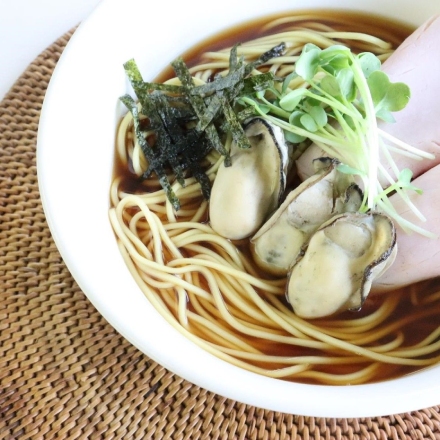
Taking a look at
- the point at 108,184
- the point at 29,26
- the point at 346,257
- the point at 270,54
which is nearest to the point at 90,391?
the point at 108,184

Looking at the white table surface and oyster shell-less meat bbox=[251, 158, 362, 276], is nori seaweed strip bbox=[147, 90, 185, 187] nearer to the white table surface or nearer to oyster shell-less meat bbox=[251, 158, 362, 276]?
oyster shell-less meat bbox=[251, 158, 362, 276]

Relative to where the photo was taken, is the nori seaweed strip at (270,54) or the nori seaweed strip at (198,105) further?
the nori seaweed strip at (270,54)

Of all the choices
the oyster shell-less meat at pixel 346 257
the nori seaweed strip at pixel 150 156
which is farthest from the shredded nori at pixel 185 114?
the oyster shell-less meat at pixel 346 257

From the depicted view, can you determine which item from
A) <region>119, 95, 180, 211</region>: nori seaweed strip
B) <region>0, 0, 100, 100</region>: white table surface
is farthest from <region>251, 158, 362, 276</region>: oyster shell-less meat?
<region>0, 0, 100, 100</region>: white table surface

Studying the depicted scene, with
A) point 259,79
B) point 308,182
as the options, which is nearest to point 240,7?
point 259,79

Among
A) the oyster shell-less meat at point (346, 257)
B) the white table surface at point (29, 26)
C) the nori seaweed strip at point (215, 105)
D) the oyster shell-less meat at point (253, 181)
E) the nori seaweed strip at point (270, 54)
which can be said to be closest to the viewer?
the oyster shell-less meat at point (346, 257)

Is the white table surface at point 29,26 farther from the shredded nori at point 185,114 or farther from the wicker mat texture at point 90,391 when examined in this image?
the wicker mat texture at point 90,391
